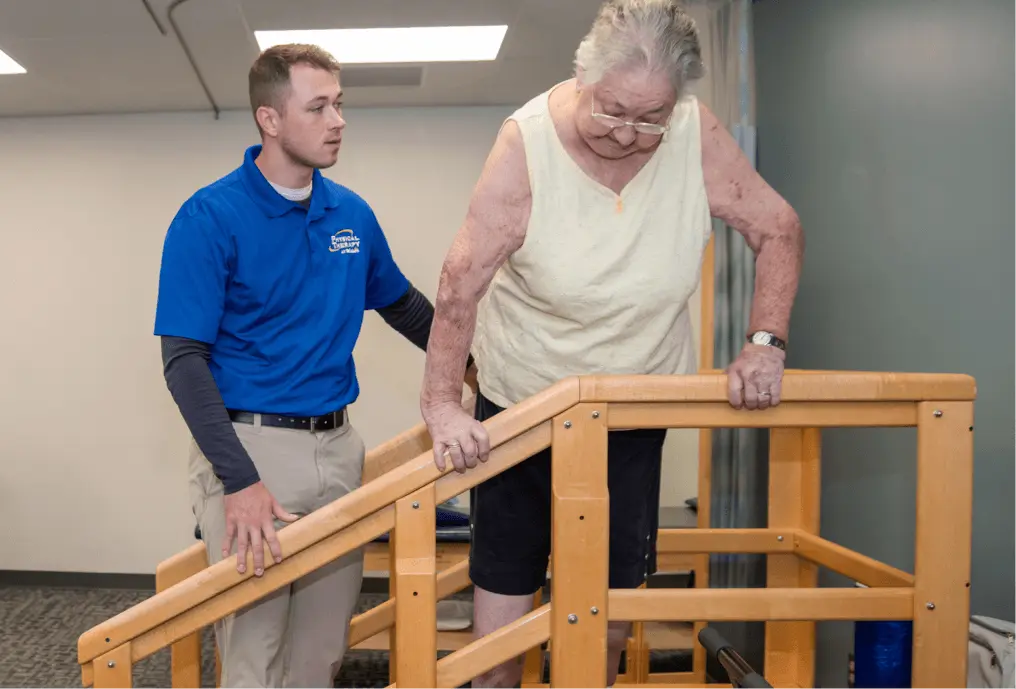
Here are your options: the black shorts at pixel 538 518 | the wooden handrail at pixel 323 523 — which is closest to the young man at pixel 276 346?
the wooden handrail at pixel 323 523

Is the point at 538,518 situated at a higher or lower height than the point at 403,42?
lower

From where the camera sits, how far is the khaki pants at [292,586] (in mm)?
1766

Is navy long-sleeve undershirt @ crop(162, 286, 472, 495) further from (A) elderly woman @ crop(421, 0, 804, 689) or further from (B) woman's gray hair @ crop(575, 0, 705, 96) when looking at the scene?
(B) woman's gray hair @ crop(575, 0, 705, 96)

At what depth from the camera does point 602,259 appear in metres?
1.46

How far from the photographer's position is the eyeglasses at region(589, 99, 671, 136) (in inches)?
54.1

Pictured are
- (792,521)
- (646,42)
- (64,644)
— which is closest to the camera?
(646,42)

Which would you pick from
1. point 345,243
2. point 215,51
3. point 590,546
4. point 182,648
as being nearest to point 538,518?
point 590,546

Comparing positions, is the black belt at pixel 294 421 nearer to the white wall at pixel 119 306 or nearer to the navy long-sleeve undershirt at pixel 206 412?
the navy long-sleeve undershirt at pixel 206 412

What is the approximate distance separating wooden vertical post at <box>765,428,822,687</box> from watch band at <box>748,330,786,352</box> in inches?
22.9

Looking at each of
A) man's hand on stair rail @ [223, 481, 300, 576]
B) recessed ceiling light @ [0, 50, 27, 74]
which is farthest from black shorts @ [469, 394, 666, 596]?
recessed ceiling light @ [0, 50, 27, 74]

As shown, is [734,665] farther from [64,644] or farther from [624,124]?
[64,644]

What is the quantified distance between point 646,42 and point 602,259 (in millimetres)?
336

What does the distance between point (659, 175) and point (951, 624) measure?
0.87m

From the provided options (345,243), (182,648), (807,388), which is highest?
(345,243)
